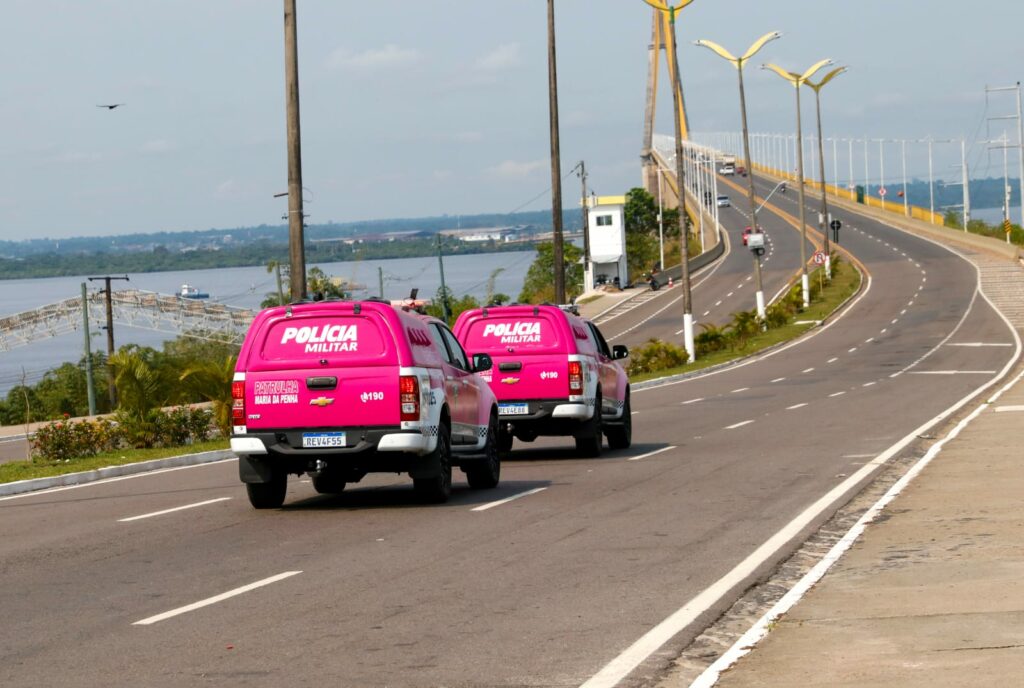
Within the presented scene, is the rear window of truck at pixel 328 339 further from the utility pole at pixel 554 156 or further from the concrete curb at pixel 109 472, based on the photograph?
the utility pole at pixel 554 156

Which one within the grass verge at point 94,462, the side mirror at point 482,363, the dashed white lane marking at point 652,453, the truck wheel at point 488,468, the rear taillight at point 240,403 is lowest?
the dashed white lane marking at point 652,453

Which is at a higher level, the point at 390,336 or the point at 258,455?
the point at 390,336

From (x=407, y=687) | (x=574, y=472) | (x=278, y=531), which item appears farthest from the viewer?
(x=574, y=472)

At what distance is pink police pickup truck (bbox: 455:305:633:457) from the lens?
21.1 m

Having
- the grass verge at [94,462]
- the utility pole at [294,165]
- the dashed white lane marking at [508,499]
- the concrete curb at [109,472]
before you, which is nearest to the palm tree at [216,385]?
the grass verge at [94,462]

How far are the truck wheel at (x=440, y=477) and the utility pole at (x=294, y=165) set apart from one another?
427 inches

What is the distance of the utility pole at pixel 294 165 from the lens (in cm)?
2656

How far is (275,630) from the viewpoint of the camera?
9039 mm

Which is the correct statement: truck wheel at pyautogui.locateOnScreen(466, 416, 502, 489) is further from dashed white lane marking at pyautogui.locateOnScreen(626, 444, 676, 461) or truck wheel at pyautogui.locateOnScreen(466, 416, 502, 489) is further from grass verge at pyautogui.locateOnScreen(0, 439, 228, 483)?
grass verge at pyautogui.locateOnScreen(0, 439, 228, 483)

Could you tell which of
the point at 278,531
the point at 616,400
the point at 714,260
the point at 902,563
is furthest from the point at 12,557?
the point at 714,260

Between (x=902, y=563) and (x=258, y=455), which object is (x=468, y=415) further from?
(x=902, y=563)

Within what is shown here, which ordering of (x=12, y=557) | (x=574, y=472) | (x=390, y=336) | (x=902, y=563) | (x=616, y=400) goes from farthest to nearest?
(x=616, y=400) → (x=574, y=472) → (x=390, y=336) → (x=12, y=557) → (x=902, y=563)

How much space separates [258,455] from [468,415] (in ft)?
8.39

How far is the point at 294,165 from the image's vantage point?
89.1ft
